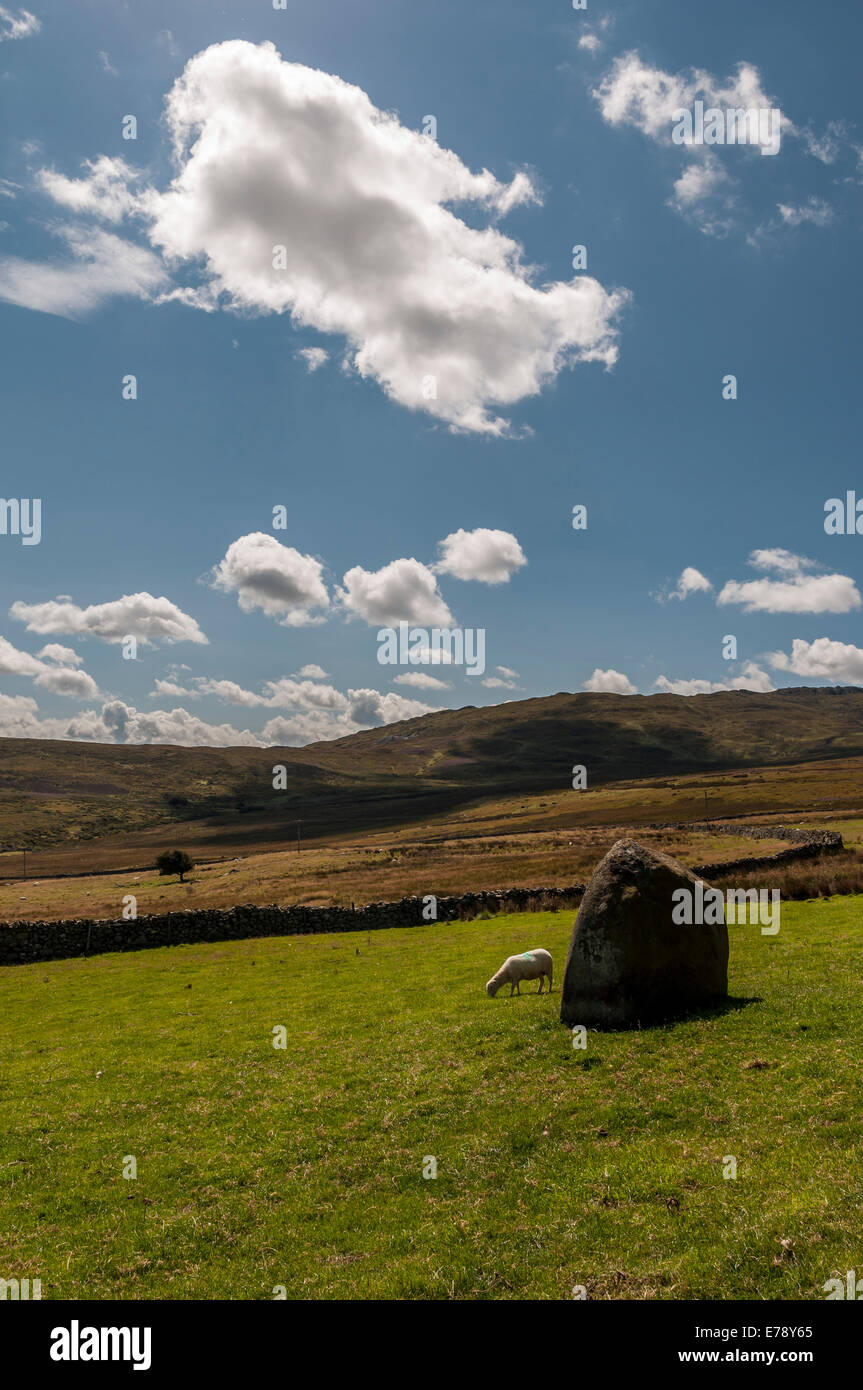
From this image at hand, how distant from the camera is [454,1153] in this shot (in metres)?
12.0

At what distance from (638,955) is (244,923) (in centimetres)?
3621

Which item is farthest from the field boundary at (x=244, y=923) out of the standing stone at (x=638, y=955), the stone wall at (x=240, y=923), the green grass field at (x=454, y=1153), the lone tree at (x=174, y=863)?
the lone tree at (x=174, y=863)

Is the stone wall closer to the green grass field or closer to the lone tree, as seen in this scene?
the green grass field

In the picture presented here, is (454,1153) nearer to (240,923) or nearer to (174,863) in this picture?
(240,923)

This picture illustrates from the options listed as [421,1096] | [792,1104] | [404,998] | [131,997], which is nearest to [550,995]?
[404,998]

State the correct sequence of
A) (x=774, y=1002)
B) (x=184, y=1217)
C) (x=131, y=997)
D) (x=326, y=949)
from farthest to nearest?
1. (x=326, y=949)
2. (x=131, y=997)
3. (x=774, y=1002)
4. (x=184, y=1217)

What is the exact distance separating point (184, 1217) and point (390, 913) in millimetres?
35972

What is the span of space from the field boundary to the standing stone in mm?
28682

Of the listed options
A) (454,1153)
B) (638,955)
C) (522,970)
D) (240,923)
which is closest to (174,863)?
(240,923)

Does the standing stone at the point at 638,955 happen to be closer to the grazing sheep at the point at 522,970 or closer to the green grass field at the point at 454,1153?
the green grass field at the point at 454,1153

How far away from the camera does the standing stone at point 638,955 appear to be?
16625 millimetres

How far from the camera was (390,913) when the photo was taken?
153 feet
